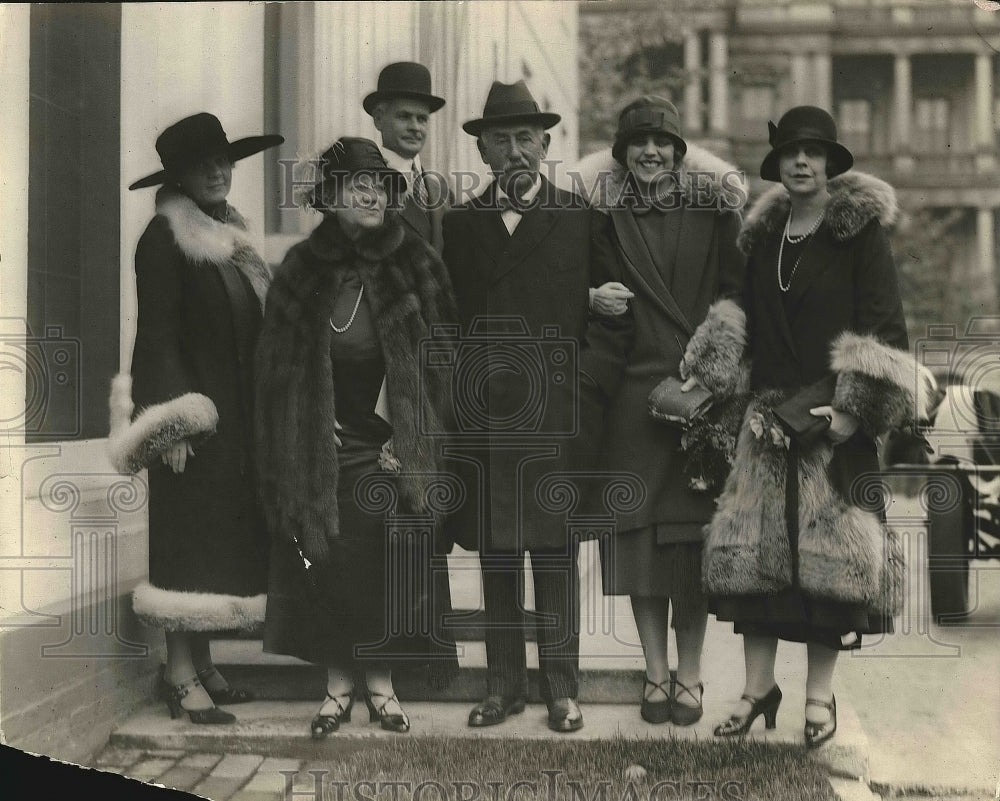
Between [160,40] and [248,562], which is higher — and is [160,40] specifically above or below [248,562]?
above

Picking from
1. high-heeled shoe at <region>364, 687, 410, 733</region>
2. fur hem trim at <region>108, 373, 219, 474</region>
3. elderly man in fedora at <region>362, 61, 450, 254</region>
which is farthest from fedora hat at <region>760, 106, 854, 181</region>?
high-heeled shoe at <region>364, 687, 410, 733</region>

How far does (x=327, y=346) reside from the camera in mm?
4492

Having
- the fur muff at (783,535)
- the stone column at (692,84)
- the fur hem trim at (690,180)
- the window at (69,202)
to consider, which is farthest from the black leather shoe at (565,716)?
the stone column at (692,84)

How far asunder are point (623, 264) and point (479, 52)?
1080 mm

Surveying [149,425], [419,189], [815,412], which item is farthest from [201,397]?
[815,412]

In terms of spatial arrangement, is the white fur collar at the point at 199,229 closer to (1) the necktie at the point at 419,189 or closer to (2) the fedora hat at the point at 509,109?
(1) the necktie at the point at 419,189

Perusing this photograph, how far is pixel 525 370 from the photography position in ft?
14.6

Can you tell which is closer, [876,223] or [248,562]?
[876,223]

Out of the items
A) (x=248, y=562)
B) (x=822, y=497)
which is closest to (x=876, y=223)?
(x=822, y=497)

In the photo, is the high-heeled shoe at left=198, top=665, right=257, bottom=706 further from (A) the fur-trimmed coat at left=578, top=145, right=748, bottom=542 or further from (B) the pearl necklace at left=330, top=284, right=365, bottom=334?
(A) the fur-trimmed coat at left=578, top=145, right=748, bottom=542

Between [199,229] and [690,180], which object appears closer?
[690,180]

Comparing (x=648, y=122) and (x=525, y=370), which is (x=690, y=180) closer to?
(x=648, y=122)

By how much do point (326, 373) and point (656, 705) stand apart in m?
1.94

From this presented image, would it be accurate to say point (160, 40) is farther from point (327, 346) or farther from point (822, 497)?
point (822, 497)
